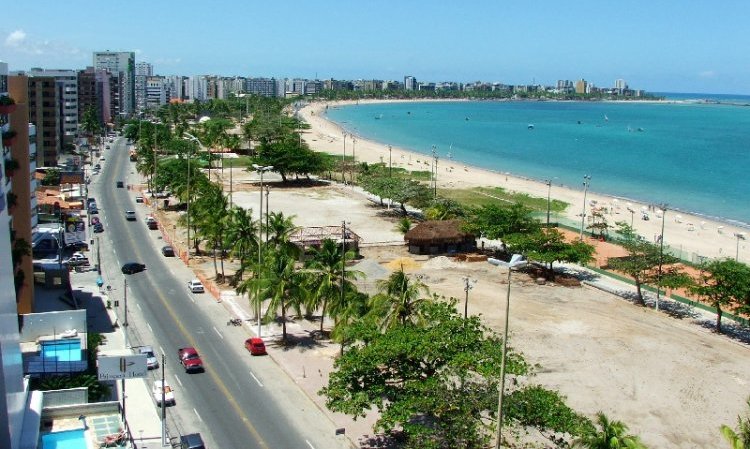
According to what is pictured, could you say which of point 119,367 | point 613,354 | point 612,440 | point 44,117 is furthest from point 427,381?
point 44,117

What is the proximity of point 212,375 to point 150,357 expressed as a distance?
374cm

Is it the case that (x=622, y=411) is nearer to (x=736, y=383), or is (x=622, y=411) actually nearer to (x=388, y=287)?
(x=736, y=383)

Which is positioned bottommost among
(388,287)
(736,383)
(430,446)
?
(736,383)

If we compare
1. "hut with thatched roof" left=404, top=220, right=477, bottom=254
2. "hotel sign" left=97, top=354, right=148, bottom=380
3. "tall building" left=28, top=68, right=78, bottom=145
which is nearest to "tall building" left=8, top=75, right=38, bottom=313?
"hotel sign" left=97, top=354, right=148, bottom=380

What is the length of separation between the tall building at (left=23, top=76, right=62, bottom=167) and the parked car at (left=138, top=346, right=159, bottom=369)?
237ft

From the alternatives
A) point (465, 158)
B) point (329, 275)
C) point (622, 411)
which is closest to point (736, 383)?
point (622, 411)

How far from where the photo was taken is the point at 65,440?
25156 mm

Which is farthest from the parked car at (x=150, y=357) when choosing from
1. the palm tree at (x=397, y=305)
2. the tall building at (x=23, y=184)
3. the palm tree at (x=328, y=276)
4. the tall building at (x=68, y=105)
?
the tall building at (x=68, y=105)

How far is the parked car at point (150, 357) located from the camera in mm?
37438

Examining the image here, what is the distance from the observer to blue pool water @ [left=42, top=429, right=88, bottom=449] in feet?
81.0

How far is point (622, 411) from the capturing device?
1366 inches

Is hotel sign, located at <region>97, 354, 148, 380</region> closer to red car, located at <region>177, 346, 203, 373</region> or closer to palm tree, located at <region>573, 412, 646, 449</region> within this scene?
red car, located at <region>177, 346, 203, 373</region>

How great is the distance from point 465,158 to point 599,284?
3728 inches

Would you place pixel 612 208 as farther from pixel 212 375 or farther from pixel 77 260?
pixel 212 375
